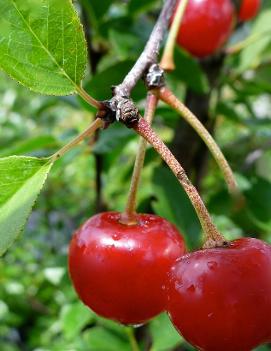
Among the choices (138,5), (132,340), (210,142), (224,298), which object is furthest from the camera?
(138,5)

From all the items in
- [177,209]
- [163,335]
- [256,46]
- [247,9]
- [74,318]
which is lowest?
[74,318]

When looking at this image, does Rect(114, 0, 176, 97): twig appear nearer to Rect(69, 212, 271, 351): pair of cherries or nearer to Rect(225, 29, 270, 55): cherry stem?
Rect(69, 212, 271, 351): pair of cherries

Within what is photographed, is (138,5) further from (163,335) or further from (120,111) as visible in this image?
(120,111)

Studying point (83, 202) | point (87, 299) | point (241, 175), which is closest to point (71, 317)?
point (241, 175)

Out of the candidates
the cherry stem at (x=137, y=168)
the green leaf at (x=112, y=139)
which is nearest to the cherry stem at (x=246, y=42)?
the green leaf at (x=112, y=139)

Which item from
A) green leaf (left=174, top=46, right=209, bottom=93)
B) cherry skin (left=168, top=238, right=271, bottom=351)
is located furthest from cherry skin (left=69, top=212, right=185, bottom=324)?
green leaf (left=174, top=46, right=209, bottom=93)

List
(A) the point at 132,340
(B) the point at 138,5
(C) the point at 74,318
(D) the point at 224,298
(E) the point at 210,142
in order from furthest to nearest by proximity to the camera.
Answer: (C) the point at 74,318
(B) the point at 138,5
(A) the point at 132,340
(E) the point at 210,142
(D) the point at 224,298

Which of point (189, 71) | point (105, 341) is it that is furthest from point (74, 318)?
point (189, 71)

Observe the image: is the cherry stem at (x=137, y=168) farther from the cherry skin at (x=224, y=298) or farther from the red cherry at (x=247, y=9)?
the red cherry at (x=247, y=9)
